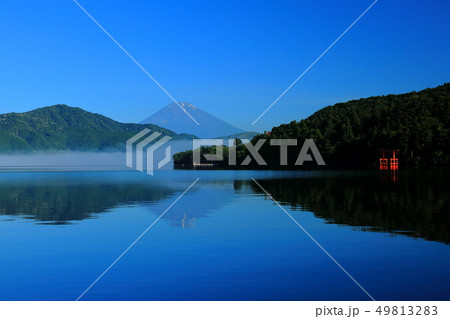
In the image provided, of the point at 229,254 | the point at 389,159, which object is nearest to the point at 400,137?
the point at 389,159

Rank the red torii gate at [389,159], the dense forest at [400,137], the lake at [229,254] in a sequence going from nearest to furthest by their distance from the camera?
the lake at [229,254], the dense forest at [400,137], the red torii gate at [389,159]

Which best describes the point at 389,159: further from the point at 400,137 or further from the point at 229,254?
the point at 229,254

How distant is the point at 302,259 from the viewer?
17.4 metres

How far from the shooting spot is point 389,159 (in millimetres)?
163500

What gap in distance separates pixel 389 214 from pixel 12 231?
19.9m

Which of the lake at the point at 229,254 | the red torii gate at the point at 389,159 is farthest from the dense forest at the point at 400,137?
the lake at the point at 229,254

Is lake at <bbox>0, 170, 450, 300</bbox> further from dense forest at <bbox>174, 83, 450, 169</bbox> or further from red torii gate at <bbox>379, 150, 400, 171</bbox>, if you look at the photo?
dense forest at <bbox>174, 83, 450, 169</bbox>

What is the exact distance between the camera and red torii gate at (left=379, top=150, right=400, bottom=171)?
15825cm

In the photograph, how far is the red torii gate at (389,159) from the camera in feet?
519

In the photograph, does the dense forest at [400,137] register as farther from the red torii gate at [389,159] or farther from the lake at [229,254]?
the lake at [229,254]

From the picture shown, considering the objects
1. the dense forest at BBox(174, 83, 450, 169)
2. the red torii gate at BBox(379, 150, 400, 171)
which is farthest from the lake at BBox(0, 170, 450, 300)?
the dense forest at BBox(174, 83, 450, 169)
